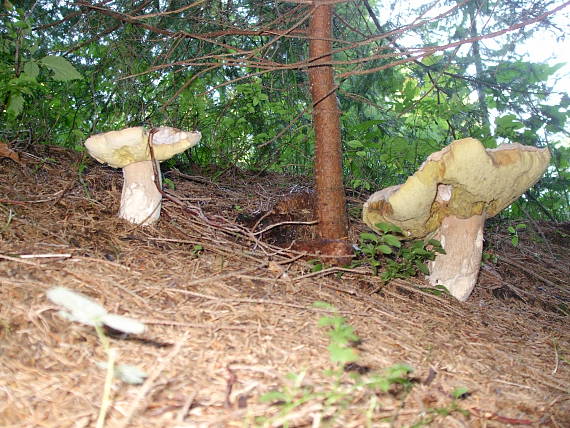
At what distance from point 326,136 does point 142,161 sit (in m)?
1.28

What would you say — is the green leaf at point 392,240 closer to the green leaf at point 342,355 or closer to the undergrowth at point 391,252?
the undergrowth at point 391,252

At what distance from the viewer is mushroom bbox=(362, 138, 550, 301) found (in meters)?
2.55

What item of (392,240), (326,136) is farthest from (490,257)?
(326,136)

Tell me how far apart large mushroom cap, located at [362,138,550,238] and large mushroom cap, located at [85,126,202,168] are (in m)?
1.37

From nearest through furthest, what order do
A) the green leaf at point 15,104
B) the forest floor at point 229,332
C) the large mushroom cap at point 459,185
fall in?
the forest floor at point 229,332 → the large mushroom cap at point 459,185 → the green leaf at point 15,104

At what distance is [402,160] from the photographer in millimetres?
4656

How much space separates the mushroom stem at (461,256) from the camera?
309 cm

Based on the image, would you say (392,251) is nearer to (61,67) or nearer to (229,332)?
(229,332)

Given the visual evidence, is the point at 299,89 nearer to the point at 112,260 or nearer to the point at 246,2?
the point at 246,2

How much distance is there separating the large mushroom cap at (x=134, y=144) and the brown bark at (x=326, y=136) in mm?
856

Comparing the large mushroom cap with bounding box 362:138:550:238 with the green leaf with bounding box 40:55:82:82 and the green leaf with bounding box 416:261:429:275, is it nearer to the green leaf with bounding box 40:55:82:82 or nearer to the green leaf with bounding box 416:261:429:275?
the green leaf with bounding box 416:261:429:275

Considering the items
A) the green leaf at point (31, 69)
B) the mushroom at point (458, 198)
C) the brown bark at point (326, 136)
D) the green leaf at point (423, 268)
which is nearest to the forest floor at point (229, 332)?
the green leaf at point (423, 268)

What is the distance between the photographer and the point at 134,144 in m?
2.81

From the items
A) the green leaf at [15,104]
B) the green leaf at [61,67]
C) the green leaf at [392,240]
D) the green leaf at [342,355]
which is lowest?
the green leaf at [342,355]
